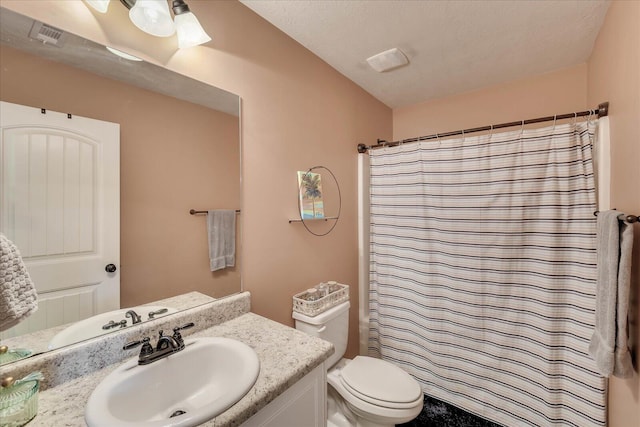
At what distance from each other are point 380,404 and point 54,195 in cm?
164

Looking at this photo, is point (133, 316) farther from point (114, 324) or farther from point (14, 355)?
point (14, 355)

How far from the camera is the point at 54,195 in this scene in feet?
2.83

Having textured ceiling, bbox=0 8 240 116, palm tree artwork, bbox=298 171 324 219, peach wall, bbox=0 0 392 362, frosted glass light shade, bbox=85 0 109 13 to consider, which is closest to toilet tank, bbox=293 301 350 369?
peach wall, bbox=0 0 392 362

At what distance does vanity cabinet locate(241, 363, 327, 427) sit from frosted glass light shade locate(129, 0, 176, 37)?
1.39 metres

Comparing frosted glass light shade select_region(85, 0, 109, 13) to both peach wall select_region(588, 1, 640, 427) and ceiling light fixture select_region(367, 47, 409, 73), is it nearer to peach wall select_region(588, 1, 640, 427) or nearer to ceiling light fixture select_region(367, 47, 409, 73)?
ceiling light fixture select_region(367, 47, 409, 73)

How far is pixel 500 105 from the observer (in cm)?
216

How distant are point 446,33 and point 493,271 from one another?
4.79ft

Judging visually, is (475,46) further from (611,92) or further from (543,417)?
(543,417)

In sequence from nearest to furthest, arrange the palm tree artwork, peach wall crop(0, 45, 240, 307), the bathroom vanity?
the bathroom vanity < peach wall crop(0, 45, 240, 307) < the palm tree artwork

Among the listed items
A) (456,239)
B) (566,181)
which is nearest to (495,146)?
(566,181)

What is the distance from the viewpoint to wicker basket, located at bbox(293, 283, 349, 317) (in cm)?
155

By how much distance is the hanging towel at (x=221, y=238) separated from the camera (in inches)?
50.4

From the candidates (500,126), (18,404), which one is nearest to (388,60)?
(500,126)

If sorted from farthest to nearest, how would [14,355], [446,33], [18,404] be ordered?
[446,33] → [14,355] → [18,404]
